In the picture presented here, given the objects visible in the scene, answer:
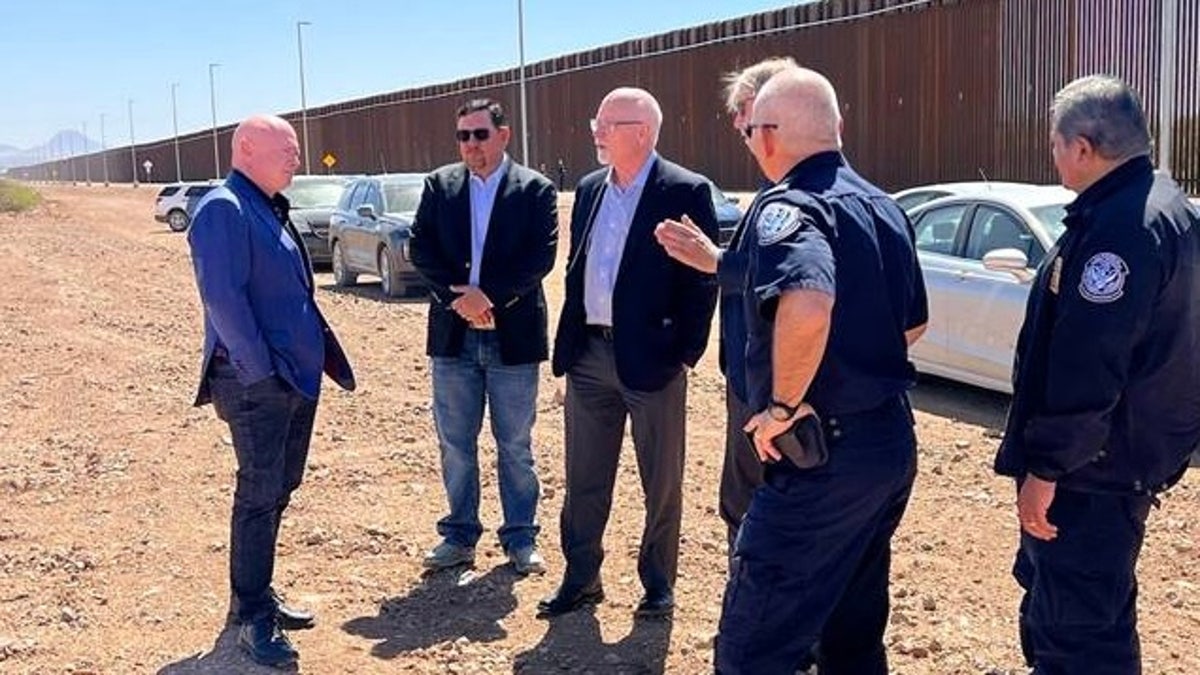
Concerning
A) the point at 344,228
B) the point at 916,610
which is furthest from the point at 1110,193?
the point at 344,228

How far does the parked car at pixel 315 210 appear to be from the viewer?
874 inches

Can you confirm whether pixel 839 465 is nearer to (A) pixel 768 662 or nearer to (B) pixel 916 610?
(A) pixel 768 662

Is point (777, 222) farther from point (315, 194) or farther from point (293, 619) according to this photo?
point (315, 194)

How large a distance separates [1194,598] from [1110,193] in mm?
2569

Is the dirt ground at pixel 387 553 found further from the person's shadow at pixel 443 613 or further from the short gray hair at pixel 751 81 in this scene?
the short gray hair at pixel 751 81

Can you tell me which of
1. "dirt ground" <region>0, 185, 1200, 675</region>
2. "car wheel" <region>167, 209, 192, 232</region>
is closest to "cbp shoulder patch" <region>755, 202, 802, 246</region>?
"dirt ground" <region>0, 185, 1200, 675</region>

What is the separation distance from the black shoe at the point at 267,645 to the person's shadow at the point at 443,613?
12.3 inches

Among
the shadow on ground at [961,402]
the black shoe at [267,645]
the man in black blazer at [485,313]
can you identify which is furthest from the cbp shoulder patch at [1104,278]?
the shadow on ground at [961,402]

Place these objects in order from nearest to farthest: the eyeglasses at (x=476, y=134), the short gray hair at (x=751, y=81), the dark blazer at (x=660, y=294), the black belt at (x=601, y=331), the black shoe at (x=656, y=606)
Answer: the short gray hair at (x=751, y=81)
the dark blazer at (x=660, y=294)
the black belt at (x=601, y=331)
the black shoe at (x=656, y=606)
the eyeglasses at (x=476, y=134)

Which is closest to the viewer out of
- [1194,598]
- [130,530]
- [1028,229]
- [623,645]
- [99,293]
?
[623,645]

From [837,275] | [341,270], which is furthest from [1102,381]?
[341,270]

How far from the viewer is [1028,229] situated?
340 inches

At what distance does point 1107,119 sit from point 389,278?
47.3 feet

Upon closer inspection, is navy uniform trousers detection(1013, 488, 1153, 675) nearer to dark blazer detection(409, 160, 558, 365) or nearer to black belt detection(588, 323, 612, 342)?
black belt detection(588, 323, 612, 342)
